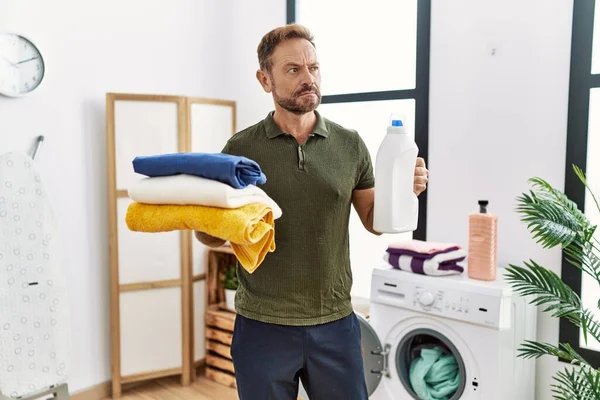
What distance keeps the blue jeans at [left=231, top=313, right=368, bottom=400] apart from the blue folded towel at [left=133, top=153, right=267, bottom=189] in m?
0.43

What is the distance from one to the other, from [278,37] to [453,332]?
133 centimetres

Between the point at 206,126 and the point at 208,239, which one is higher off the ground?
the point at 206,126

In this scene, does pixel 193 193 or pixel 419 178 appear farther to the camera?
pixel 419 178

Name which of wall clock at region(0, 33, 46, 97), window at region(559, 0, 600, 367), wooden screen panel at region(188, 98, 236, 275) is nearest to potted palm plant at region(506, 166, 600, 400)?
window at region(559, 0, 600, 367)

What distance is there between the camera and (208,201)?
1.11 metres

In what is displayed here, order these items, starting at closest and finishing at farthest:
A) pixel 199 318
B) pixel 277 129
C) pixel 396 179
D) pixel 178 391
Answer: pixel 396 179 < pixel 277 129 < pixel 178 391 < pixel 199 318

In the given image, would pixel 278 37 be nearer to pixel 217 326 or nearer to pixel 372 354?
pixel 372 354

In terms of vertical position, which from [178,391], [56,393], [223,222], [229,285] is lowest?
[178,391]

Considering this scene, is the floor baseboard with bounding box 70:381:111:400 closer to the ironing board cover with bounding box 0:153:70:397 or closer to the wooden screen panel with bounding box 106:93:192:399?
the wooden screen panel with bounding box 106:93:192:399

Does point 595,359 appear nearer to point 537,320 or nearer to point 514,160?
point 537,320

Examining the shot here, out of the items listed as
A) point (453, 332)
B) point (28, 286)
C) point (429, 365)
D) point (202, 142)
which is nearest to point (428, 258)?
point (453, 332)

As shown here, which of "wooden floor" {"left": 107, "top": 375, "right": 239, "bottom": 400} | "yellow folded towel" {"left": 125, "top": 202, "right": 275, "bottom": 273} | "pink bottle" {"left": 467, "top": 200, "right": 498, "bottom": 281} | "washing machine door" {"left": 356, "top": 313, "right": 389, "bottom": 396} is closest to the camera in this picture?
"yellow folded towel" {"left": 125, "top": 202, "right": 275, "bottom": 273}

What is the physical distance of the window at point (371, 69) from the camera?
8.63 ft

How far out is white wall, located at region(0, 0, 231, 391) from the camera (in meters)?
2.53
